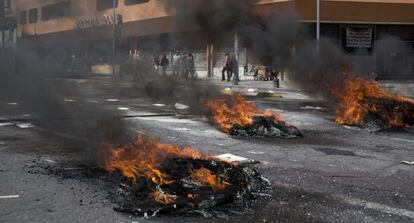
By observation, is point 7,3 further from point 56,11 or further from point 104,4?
point 104,4

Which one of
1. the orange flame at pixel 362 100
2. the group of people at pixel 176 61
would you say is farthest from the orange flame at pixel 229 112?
the orange flame at pixel 362 100

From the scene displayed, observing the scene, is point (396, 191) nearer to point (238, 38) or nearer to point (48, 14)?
point (238, 38)

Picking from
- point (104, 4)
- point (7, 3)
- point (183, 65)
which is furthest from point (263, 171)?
point (7, 3)

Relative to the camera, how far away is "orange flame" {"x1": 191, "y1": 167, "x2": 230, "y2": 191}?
4605 millimetres

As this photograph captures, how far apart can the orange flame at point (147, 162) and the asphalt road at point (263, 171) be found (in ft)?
0.92

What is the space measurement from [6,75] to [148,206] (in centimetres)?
187

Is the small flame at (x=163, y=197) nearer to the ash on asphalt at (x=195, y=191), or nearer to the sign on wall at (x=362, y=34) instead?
the ash on asphalt at (x=195, y=191)

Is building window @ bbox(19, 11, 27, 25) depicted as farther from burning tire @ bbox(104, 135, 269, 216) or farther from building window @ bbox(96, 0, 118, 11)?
burning tire @ bbox(104, 135, 269, 216)

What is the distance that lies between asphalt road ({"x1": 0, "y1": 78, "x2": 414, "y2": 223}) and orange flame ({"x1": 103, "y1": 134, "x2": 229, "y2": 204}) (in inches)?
11.1

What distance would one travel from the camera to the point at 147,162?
5.11 metres

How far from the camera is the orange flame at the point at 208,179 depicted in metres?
4.61

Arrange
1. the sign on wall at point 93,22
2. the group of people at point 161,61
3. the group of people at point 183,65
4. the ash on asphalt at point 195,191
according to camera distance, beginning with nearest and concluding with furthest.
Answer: the sign on wall at point 93,22 → the ash on asphalt at point 195,191 → the group of people at point 161,61 → the group of people at point 183,65

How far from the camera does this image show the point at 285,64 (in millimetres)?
8281

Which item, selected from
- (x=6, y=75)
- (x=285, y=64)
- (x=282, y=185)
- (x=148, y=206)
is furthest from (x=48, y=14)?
(x=285, y=64)
